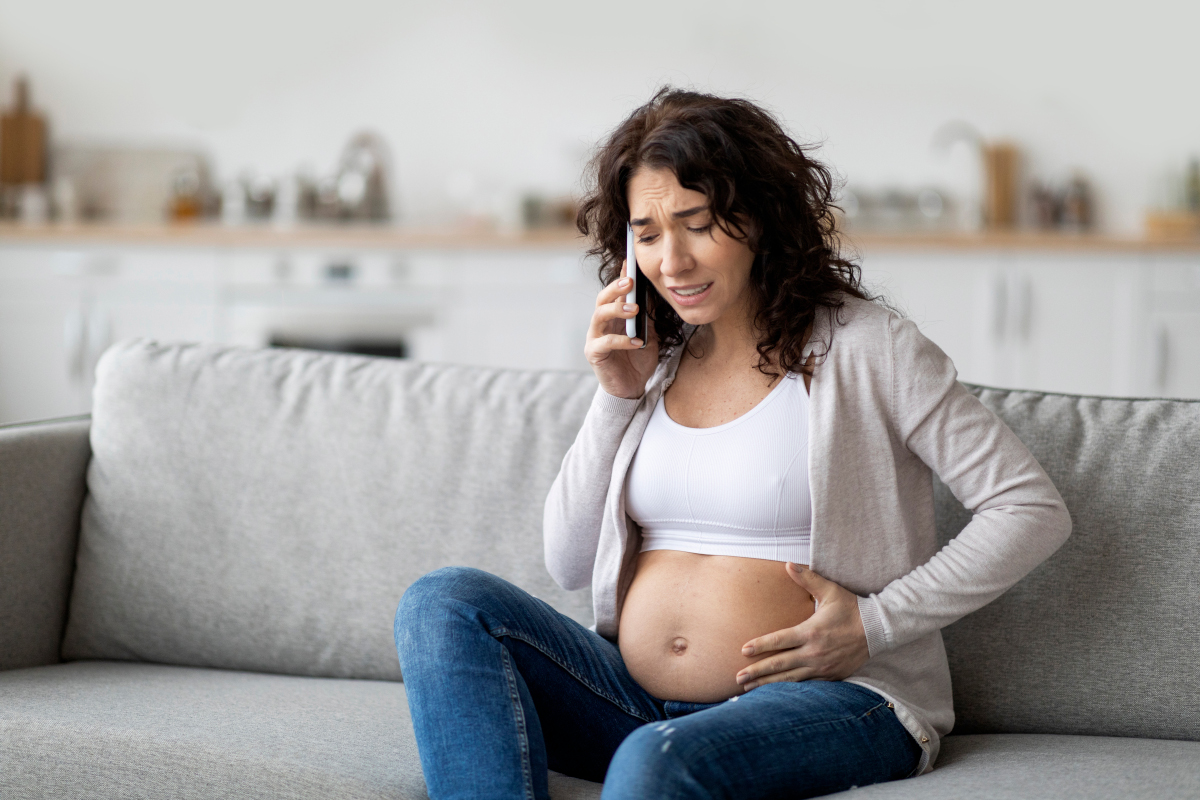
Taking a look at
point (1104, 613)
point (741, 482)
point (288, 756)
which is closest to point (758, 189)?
point (741, 482)

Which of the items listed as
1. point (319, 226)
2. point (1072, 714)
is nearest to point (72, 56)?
point (319, 226)

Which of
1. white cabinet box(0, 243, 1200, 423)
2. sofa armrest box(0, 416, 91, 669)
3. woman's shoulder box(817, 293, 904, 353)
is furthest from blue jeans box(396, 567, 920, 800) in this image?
white cabinet box(0, 243, 1200, 423)

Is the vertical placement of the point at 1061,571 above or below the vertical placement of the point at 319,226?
below

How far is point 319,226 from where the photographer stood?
4.37 meters

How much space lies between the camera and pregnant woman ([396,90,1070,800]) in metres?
1.23

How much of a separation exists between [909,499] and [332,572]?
0.87m

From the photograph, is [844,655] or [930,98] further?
[930,98]

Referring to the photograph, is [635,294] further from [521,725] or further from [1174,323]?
[1174,323]

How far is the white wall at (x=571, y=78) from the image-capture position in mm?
4359

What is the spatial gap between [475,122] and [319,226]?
32.2 inches

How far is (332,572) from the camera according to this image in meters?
1.71

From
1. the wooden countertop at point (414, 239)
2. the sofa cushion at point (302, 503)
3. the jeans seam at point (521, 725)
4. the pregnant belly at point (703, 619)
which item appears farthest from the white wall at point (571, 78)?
the jeans seam at point (521, 725)

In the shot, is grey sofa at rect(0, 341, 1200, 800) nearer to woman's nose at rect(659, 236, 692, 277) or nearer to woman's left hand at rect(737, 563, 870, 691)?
woman's left hand at rect(737, 563, 870, 691)

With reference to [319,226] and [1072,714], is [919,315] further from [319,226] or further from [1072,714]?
[1072,714]
